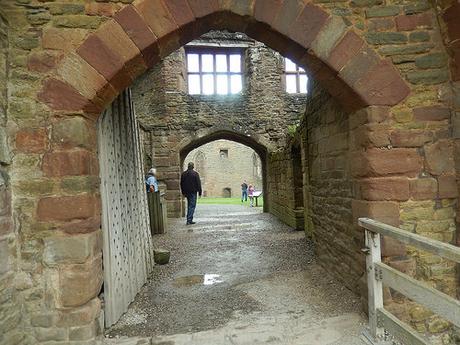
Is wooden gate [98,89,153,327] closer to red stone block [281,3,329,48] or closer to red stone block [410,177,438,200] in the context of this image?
red stone block [281,3,329,48]

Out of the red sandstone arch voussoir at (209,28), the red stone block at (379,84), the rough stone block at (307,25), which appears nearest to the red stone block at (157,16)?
the red sandstone arch voussoir at (209,28)

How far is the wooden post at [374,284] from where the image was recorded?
2727 mm

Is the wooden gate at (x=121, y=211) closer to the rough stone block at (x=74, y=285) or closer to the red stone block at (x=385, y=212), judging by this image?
the rough stone block at (x=74, y=285)

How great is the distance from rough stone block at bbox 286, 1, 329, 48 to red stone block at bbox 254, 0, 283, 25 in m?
0.08

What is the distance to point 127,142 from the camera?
4.23m

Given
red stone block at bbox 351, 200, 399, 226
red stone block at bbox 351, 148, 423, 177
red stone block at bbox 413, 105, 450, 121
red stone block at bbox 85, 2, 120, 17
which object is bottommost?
red stone block at bbox 351, 200, 399, 226

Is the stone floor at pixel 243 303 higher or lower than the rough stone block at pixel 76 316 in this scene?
lower

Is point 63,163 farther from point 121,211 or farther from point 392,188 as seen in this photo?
point 392,188

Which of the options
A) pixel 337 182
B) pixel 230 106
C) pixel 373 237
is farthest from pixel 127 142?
pixel 230 106

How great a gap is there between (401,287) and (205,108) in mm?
10212

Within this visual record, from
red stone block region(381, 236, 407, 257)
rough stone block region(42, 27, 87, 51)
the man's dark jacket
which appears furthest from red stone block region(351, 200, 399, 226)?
the man's dark jacket

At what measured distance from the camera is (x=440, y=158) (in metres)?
3.12

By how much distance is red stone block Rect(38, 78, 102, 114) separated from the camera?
280 cm

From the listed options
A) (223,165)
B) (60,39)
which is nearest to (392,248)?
(60,39)
